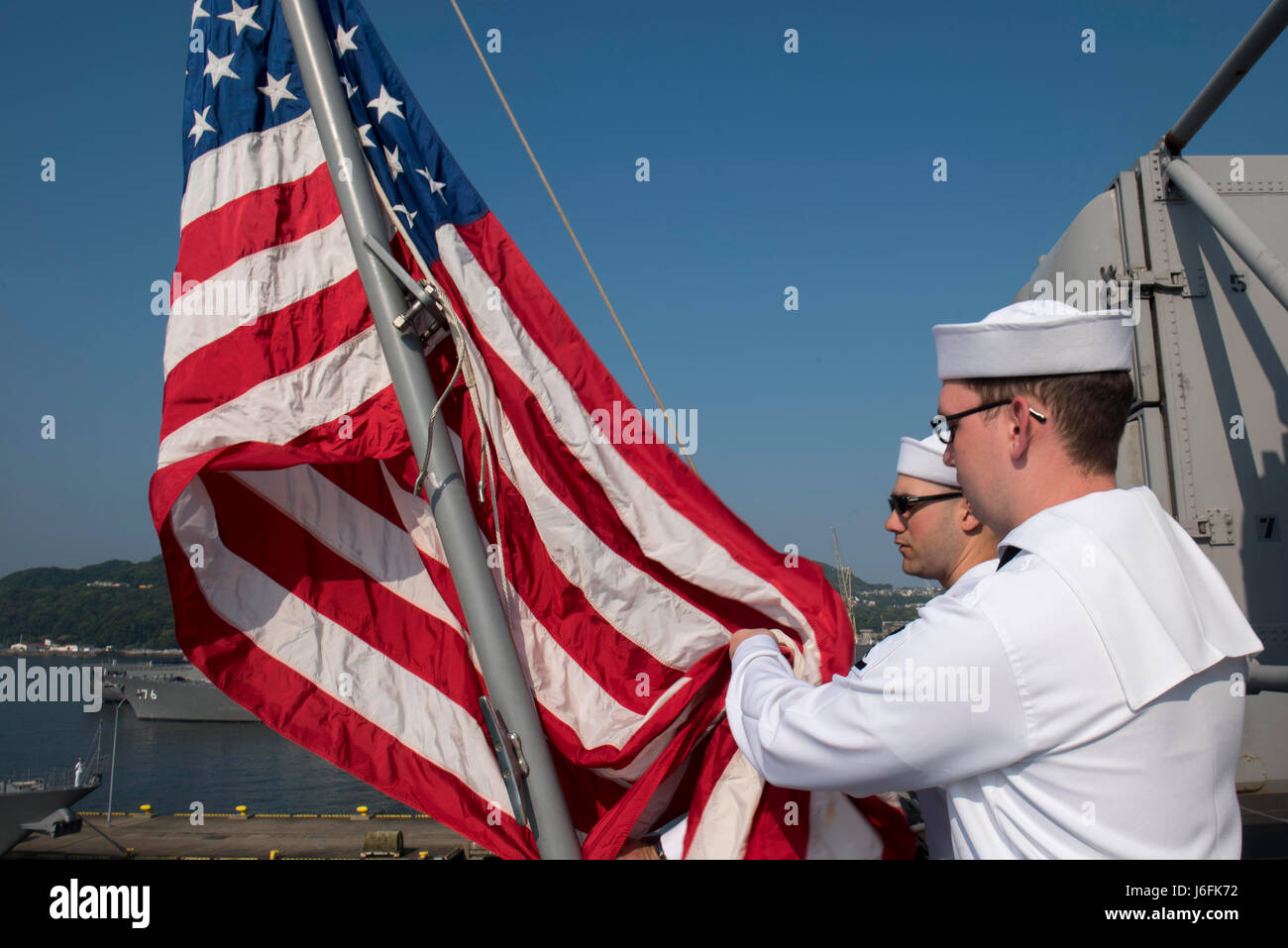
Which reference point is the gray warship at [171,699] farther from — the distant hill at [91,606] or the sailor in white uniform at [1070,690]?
the sailor in white uniform at [1070,690]

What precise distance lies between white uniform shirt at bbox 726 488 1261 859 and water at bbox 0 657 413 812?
3320cm

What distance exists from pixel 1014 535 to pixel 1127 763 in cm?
34

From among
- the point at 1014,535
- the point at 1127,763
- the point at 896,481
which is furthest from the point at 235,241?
the point at 1127,763

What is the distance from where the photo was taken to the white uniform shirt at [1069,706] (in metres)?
1.10

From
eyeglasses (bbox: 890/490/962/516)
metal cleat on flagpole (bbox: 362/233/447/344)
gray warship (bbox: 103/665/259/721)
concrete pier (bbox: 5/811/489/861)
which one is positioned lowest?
gray warship (bbox: 103/665/259/721)

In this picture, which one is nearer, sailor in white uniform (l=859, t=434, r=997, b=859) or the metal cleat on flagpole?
the metal cleat on flagpole

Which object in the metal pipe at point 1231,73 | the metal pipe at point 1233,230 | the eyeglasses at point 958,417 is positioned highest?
the metal pipe at point 1231,73

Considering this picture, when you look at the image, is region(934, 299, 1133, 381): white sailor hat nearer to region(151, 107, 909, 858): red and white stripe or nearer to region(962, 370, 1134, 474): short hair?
region(962, 370, 1134, 474): short hair

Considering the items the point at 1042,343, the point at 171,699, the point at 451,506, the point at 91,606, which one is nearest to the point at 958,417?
the point at 1042,343

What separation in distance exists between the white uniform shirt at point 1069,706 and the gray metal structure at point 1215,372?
4.55 meters

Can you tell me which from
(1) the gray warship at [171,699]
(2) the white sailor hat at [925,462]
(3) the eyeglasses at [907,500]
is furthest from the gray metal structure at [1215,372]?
(1) the gray warship at [171,699]

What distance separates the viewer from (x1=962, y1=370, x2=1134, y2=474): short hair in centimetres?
132

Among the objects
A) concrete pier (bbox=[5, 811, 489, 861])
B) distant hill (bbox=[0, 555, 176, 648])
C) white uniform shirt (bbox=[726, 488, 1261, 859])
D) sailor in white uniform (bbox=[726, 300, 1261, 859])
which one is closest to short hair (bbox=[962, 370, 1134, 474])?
sailor in white uniform (bbox=[726, 300, 1261, 859])
